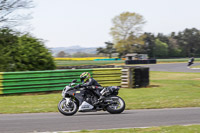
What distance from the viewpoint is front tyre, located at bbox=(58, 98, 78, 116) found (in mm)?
9133

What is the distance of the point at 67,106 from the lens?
30.1 feet

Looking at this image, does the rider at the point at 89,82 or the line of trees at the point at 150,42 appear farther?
the line of trees at the point at 150,42

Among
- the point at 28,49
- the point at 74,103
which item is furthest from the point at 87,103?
the point at 28,49

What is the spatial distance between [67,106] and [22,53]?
35.4 feet

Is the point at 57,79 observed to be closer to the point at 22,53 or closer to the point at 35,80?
the point at 35,80

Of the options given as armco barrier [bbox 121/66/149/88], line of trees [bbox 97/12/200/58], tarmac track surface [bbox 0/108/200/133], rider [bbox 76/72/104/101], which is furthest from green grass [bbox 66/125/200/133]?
line of trees [bbox 97/12/200/58]

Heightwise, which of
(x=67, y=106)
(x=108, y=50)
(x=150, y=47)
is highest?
(x=150, y=47)

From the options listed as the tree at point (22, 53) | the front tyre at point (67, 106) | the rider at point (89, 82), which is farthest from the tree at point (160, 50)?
the front tyre at point (67, 106)

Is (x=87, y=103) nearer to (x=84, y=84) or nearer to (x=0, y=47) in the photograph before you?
(x=84, y=84)

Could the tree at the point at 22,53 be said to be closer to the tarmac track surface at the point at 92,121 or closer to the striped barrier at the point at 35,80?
the striped barrier at the point at 35,80

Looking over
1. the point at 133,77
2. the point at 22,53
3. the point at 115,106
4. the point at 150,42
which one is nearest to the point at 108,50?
the point at 150,42

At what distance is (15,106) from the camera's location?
37.6 feet

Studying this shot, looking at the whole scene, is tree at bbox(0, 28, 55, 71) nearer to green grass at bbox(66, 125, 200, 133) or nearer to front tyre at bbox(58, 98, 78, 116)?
front tyre at bbox(58, 98, 78, 116)

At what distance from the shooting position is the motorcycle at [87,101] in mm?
9156
